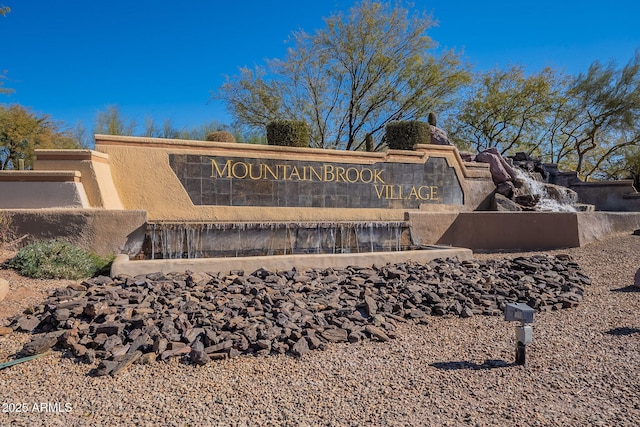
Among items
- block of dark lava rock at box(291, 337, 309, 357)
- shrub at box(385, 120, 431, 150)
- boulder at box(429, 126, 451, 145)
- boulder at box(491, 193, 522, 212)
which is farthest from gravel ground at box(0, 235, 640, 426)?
boulder at box(429, 126, 451, 145)

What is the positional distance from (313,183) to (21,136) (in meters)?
23.9

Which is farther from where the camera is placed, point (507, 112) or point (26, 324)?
point (507, 112)

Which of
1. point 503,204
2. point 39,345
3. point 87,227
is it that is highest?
point 503,204

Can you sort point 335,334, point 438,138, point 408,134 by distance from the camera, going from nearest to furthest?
1. point 335,334
2. point 408,134
3. point 438,138

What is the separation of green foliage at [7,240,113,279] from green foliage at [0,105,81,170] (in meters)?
24.3

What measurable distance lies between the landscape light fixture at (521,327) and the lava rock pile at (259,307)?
4.24 ft

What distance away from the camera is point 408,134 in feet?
43.4

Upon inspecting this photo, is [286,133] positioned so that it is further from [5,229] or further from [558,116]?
[558,116]

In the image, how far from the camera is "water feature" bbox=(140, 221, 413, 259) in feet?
27.7

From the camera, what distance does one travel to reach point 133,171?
32.1 ft

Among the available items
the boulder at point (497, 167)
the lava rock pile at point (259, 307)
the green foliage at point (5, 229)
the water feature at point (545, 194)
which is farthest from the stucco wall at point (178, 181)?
the water feature at point (545, 194)

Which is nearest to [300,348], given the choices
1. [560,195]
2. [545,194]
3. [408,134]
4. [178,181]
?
[178,181]

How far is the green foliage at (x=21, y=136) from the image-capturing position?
26484mm

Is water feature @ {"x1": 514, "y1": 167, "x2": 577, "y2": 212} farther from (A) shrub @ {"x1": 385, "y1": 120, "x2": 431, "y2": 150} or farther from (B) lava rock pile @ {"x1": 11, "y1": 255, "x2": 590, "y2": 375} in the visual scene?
(B) lava rock pile @ {"x1": 11, "y1": 255, "x2": 590, "y2": 375}
